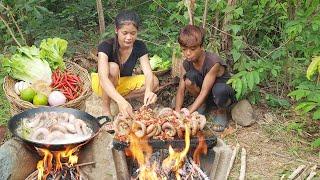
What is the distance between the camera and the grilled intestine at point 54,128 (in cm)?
374

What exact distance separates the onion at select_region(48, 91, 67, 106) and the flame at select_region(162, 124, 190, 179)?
4.66 ft

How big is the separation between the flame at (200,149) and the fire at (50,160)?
3.52 ft

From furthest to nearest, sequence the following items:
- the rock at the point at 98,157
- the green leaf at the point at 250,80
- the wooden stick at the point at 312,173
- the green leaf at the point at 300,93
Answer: the green leaf at the point at 250,80 → the green leaf at the point at 300,93 → the wooden stick at the point at 312,173 → the rock at the point at 98,157

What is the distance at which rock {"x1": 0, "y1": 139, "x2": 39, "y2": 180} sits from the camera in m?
3.58

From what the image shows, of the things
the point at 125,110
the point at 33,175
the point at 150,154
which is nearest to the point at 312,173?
the point at 150,154

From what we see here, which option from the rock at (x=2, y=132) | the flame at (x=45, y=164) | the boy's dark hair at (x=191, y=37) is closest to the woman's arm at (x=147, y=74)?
the boy's dark hair at (x=191, y=37)

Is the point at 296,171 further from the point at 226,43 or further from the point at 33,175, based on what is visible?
the point at 33,175

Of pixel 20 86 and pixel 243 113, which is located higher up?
pixel 20 86

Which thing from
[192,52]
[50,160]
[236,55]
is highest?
[192,52]

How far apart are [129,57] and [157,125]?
1.67 m

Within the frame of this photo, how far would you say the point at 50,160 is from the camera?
3752mm

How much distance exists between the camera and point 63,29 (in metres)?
7.47

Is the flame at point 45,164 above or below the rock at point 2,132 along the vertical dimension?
above

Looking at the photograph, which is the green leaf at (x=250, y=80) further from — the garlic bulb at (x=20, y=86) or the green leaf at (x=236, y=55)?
the garlic bulb at (x=20, y=86)
